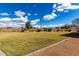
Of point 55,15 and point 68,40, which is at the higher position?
point 55,15

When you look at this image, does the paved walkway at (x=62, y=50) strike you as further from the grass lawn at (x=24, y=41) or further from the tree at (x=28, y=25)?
the tree at (x=28, y=25)

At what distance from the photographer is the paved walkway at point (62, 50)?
3.13 m

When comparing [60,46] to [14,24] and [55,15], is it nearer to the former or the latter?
[55,15]

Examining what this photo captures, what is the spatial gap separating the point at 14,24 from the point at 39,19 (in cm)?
36

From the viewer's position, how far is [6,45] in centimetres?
320

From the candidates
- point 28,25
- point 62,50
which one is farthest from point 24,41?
point 62,50

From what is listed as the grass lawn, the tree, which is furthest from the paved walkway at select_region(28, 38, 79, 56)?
the tree

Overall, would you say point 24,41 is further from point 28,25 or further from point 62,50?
point 62,50

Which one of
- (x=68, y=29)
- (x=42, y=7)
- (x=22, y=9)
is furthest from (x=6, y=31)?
(x=68, y=29)

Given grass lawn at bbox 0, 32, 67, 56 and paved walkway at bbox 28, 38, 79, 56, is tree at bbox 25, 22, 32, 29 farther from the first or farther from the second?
paved walkway at bbox 28, 38, 79, 56

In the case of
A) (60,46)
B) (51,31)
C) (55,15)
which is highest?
(55,15)

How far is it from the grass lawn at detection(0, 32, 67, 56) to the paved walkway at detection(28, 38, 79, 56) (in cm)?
7

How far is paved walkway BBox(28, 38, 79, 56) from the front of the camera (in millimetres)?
3129

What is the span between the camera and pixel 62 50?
10.4 feet
